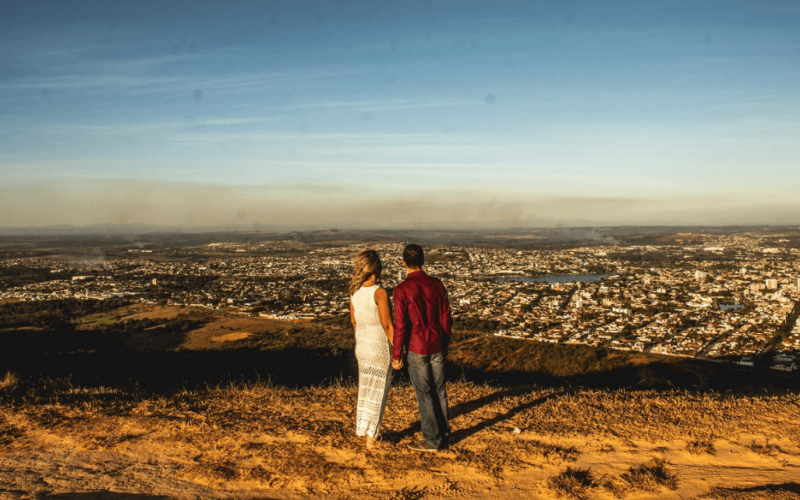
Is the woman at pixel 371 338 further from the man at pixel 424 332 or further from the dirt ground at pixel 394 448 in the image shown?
the dirt ground at pixel 394 448

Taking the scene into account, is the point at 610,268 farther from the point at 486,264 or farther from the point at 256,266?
the point at 256,266

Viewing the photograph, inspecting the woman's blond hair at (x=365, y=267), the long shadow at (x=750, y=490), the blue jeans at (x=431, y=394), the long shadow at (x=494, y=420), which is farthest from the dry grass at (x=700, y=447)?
the woman's blond hair at (x=365, y=267)

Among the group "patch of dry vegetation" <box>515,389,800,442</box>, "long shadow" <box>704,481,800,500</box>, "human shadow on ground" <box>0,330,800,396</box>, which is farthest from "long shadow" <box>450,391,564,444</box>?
"human shadow on ground" <box>0,330,800,396</box>

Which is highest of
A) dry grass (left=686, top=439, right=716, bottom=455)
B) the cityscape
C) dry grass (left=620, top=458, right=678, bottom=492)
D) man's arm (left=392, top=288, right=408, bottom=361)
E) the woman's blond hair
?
the woman's blond hair

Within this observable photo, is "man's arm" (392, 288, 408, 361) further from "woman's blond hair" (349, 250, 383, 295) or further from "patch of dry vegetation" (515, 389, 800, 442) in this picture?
"patch of dry vegetation" (515, 389, 800, 442)

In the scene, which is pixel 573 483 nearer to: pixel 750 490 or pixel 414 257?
pixel 750 490
